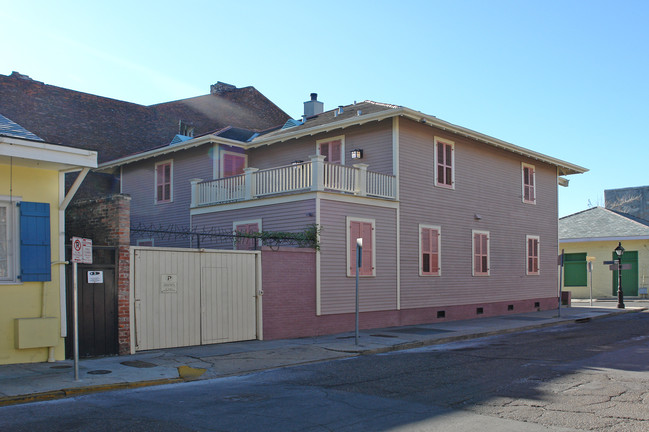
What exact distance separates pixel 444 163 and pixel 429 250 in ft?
10.4

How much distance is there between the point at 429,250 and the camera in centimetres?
2067

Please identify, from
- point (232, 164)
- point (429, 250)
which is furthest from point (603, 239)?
point (232, 164)

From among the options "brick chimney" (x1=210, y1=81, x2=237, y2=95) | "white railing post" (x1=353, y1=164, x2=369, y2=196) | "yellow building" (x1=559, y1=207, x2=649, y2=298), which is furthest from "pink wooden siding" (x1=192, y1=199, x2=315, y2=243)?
"yellow building" (x1=559, y1=207, x2=649, y2=298)

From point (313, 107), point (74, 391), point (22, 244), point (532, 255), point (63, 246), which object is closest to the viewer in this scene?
point (74, 391)

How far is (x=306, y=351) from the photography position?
1362cm

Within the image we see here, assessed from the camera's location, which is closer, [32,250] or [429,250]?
[32,250]

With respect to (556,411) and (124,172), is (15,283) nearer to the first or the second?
(556,411)

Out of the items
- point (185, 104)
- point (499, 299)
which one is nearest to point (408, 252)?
point (499, 299)

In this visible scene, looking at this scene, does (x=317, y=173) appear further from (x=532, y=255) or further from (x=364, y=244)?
(x=532, y=255)

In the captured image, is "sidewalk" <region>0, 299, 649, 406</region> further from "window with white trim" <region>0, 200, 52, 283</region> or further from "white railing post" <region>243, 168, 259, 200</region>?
"white railing post" <region>243, 168, 259, 200</region>

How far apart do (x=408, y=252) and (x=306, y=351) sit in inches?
281

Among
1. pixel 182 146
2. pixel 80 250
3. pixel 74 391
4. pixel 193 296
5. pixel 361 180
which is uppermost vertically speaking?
pixel 182 146

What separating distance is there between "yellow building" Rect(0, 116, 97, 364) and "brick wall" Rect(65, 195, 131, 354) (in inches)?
46.4

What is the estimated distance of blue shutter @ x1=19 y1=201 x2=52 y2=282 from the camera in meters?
11.2
